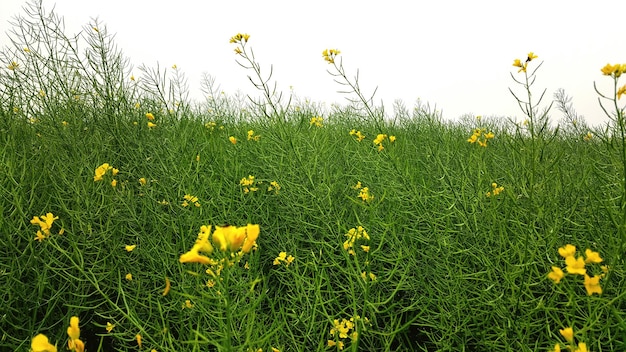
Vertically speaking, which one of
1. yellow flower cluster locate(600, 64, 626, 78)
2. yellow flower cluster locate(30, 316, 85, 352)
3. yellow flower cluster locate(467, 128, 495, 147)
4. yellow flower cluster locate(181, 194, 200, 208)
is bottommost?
yellow flower cluster locate(30, 316, 85, 352)

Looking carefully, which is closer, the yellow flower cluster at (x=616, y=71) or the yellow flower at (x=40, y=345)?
the yellow flower at (x=40, y=345)

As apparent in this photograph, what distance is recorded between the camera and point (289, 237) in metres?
1.89

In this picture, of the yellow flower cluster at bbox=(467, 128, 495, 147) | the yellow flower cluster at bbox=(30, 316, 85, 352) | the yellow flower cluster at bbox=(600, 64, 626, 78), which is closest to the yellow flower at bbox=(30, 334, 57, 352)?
the yellow flower cluster at bbox=(30, 316, 85, 352)

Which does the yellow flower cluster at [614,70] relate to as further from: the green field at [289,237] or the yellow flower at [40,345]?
the yellow flower at [40,345]

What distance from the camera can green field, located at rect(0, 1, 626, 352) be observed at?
1169 millimetres

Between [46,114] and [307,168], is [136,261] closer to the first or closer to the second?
[307,168]

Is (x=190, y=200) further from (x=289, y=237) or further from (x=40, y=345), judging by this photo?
(x=40, y=345)

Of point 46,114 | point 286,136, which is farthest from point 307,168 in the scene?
point 46,114

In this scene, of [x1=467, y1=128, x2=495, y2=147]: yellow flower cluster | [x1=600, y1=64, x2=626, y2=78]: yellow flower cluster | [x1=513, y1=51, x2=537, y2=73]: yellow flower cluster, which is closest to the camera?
[x1=600, y1=64, x2=626, y2=78]: yellow flower cluster

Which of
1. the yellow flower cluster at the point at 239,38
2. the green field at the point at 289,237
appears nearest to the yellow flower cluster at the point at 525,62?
the green field at the point at 289,237

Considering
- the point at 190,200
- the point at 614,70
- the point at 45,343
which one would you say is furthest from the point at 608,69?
the point at 190,200

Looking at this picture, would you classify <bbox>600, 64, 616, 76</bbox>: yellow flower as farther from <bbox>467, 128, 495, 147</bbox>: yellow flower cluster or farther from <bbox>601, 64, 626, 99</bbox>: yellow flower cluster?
<bbox>467, 128, 495, 147</bbox>: yellow flower cluster

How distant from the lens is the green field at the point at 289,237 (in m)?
1.17

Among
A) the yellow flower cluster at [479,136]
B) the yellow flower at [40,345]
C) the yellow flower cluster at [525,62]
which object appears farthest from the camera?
the yellow flower cluster at [479,136]
